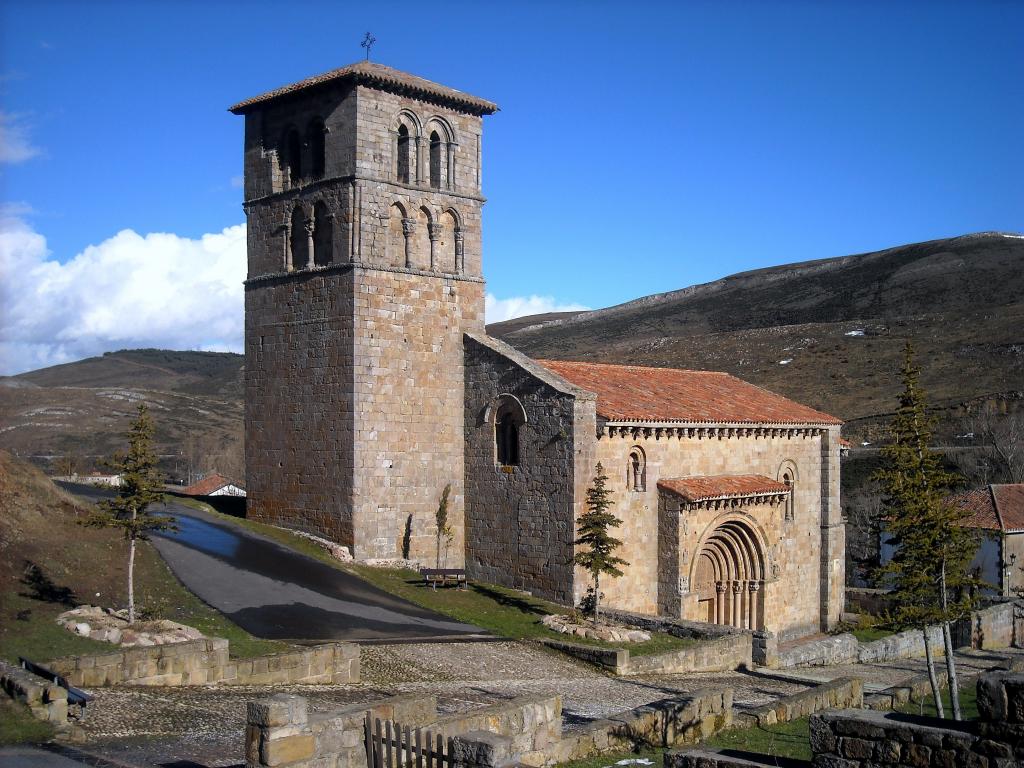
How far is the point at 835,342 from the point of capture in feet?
305

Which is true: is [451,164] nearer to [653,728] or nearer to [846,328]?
[653,728]

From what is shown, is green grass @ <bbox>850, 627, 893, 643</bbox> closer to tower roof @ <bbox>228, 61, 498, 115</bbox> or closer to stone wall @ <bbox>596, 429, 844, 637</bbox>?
stone wall @ <bbox>596, 429, 844, 637</bbox>

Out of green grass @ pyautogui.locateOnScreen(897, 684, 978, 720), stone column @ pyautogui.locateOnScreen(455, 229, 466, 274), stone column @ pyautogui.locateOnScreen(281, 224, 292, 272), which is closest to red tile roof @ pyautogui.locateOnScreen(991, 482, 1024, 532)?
green grass @ pyautogui.locateOnScreen(897, 684, 978, 720)

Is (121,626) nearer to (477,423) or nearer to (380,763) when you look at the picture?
(380,763)

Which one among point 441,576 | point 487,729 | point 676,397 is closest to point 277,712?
point 487,729

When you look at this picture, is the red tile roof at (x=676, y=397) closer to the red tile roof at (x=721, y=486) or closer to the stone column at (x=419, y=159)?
the red tile roof at (x=721, y=486)

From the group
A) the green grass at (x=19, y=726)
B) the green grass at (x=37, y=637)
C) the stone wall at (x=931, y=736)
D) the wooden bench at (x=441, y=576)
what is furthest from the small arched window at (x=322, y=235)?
the stone wall at (x=931, y=736)

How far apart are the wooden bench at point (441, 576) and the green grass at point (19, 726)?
1407cm

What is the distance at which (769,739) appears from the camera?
1495cm

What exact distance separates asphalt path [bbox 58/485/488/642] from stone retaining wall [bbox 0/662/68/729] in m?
7.13

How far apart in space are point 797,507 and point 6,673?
2563 centimetres

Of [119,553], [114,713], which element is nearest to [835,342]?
[119,553]

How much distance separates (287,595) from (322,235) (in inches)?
414

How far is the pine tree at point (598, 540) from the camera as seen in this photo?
2394 cm
